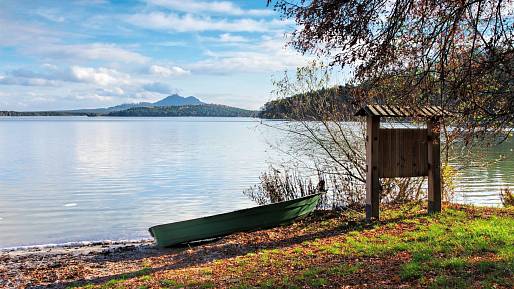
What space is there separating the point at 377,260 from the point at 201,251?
3.97 m

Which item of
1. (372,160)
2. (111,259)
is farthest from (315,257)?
(111,259)

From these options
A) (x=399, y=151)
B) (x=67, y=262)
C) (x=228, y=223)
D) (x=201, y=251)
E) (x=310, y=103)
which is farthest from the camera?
(x=310, y=103)

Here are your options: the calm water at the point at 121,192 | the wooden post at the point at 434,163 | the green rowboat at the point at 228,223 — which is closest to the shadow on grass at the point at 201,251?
the green rowboat at the point at 228,223

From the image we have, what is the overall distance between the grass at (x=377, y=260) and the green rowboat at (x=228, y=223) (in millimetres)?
987

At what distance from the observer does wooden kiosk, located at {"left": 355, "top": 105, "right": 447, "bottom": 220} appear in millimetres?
10789

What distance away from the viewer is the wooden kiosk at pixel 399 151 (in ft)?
35.4

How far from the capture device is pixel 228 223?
1155cm

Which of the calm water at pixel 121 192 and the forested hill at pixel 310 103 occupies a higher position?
the forested hill at pixel 310 103

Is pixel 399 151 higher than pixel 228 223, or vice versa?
pixel 399 151

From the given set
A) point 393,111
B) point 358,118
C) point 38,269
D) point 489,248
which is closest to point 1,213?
point 38,269

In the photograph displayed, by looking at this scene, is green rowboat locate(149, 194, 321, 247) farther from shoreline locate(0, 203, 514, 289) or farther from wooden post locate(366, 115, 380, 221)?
wooden post locate(366, 115, 380, 221)

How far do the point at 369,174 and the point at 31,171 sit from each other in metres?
25.4

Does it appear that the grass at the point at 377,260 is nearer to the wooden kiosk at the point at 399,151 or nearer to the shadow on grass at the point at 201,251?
the shadow on grass at the point at 201,251

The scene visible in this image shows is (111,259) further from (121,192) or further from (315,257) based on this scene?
(121,192)
